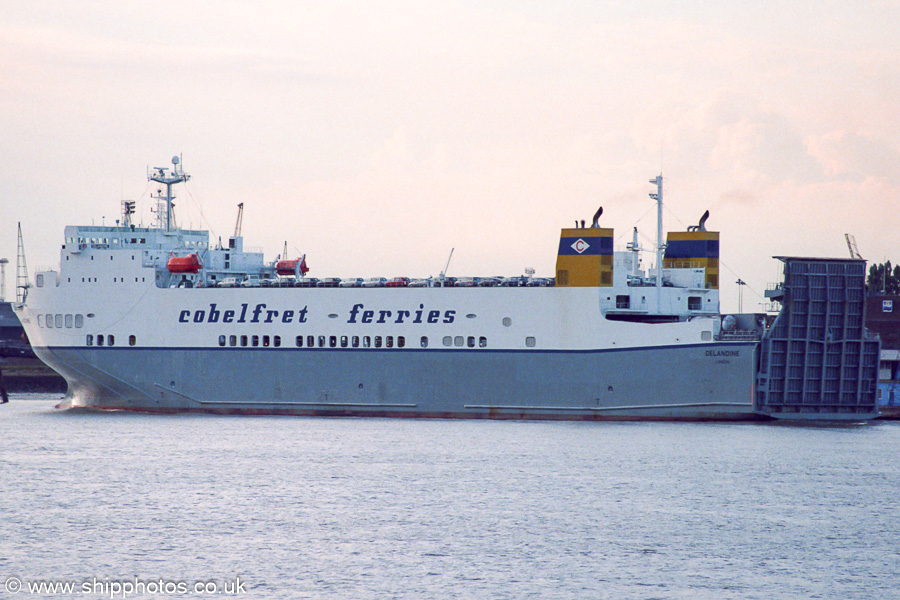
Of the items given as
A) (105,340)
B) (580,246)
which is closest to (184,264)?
(105,340)

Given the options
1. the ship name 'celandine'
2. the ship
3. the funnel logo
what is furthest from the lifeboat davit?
the funnel logo

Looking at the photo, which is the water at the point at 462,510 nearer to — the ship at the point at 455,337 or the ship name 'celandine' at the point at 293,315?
the ship at the point at 455,337

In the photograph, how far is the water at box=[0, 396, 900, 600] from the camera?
2339 centimetres

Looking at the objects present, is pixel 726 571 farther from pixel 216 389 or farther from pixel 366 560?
pixel 216 389

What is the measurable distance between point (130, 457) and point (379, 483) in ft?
31.5

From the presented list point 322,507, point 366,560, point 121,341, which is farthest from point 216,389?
point 366,560

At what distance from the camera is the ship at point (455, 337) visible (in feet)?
136

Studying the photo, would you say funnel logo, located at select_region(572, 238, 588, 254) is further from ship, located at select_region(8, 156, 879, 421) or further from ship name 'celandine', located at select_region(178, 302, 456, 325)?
ship name 'celandine', located at select_region(178, 302, 456, 325)

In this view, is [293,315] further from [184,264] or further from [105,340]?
[105,340]

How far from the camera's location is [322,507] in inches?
1171

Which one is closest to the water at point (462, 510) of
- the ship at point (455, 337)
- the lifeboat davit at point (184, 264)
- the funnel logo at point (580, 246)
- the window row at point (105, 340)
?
the ship at point (455, 337)

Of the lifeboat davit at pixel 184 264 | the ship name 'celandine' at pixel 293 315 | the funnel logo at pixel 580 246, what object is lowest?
the ship name 'celandine' at pixel 293 315

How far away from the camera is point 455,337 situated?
4431cm

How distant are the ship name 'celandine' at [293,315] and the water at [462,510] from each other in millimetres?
4214
